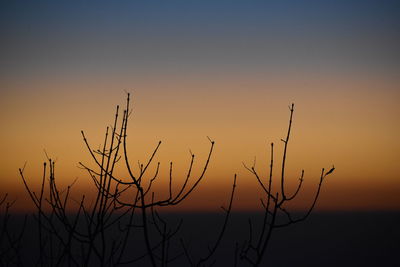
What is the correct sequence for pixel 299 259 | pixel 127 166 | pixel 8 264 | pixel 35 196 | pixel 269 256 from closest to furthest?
pixel 127 166
pixel 35 196
pixel 8 264
pixel 299 259
pixel 269 256

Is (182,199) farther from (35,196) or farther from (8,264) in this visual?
(8,264)

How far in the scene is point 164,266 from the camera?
412 centimetres

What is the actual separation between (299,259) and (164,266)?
506ft

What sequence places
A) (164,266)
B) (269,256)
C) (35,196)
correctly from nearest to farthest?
(164,266) → (35,196) → (269,256)

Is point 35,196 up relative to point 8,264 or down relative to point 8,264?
up

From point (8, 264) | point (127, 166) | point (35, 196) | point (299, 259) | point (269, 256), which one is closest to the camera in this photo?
point (127, 166)

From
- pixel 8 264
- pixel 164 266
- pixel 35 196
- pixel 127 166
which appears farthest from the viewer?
pixel 8 264

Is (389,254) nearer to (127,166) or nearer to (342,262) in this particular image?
(342,262)

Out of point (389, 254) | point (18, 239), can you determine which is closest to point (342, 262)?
point (389, 254)

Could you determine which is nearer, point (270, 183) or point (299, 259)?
point (270, 183)

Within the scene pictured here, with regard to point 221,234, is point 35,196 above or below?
above

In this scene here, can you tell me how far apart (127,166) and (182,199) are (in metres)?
0.49

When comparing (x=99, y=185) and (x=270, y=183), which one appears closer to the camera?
(x=270, y=183)

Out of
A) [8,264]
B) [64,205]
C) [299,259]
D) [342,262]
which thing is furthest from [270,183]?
[342,262]
